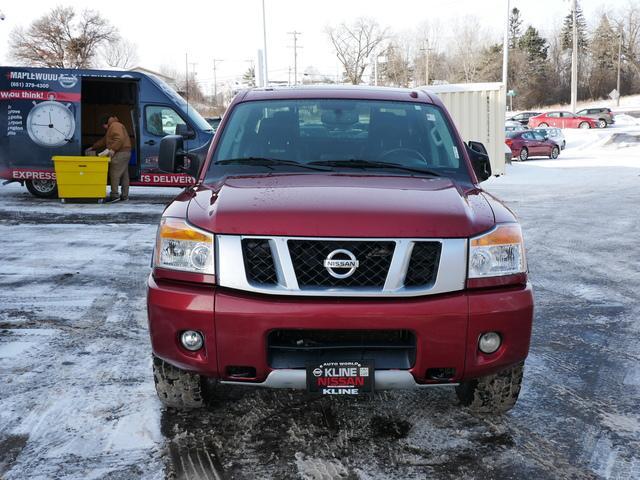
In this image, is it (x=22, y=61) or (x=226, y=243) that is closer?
(x=226, y=243)

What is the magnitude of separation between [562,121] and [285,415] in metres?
51.1

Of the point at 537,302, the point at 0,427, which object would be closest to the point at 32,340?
the point at 0,427

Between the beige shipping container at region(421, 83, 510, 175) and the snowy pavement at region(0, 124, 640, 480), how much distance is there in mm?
12328

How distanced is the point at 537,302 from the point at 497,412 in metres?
2.89

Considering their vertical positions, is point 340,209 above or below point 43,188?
above

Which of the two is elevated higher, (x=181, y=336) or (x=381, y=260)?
(x=381, y=260)

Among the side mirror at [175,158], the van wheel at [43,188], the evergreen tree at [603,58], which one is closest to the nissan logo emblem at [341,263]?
the side mirror at [175,158]

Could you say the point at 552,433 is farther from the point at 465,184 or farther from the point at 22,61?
the point at 22,61

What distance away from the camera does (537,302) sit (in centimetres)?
645

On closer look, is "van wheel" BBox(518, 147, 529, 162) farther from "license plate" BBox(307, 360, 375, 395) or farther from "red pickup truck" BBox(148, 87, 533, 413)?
"license plate" BBox(307, 360, 375, 395)

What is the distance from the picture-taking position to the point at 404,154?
14.5 feet

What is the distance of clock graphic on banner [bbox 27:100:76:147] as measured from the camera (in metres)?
14.0

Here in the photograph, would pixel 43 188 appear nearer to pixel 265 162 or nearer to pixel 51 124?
pixel 51 124

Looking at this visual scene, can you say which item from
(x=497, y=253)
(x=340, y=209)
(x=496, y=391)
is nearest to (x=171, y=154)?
(x=340, y=209)
